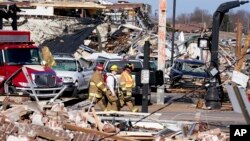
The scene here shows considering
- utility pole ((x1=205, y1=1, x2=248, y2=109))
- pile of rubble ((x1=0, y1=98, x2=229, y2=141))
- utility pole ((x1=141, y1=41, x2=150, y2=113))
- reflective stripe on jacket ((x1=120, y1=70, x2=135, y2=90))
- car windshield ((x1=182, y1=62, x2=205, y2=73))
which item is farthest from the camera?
car windshield ((x1=182, y1=62, x2=205, y2=73))

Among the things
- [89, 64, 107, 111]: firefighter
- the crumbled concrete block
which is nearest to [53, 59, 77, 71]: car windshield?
[89, 64, 107, 111]: firefighter

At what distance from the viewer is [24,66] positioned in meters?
23.3

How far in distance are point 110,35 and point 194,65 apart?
1979 cm

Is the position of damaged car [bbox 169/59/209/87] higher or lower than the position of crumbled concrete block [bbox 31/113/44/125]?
lower

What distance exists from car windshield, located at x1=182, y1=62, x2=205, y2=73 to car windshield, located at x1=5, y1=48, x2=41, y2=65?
14210mm

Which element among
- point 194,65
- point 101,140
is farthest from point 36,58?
point 194,65

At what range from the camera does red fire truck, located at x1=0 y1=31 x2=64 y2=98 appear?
890 inches

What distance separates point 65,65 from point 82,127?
15.9 meters

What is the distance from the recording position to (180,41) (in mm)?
59938

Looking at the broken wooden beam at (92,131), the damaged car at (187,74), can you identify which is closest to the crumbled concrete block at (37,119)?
the broken wooden beam at (92,131)

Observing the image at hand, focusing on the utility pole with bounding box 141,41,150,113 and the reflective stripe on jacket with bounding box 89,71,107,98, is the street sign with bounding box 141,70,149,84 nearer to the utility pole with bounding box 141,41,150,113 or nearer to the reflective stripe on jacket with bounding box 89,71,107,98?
the utility pole with bounding box 141,41,150,113

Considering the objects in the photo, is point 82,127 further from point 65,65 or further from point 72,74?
point 65,65

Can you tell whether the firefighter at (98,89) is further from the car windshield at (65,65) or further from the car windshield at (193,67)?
the car windshield at (193,67)

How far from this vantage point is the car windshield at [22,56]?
77.8 ft
